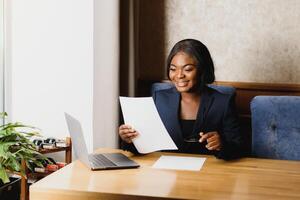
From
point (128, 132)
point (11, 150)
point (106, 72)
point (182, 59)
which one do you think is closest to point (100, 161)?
point (128, 132)

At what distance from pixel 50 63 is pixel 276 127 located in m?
1.34

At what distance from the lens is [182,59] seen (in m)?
2.16

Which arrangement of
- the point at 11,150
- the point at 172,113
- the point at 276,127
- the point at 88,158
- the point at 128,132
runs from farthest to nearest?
the point at 276,127 < the point at 172,113 < the point at 11,150 < the point at 128,132 < the point at 88,158

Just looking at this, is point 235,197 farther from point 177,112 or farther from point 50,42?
point 50,42

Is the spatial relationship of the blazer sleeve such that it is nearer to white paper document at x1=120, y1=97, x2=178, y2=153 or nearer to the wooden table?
the wooden table

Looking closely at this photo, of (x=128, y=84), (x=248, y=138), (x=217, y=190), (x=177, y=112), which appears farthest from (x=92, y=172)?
(x=248, y=138)

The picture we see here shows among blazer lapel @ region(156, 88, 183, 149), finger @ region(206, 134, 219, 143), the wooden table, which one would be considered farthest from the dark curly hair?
the wooden table

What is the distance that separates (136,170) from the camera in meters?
1.58

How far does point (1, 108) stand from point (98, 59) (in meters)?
0.70

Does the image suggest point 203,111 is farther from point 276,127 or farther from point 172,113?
point 276,127

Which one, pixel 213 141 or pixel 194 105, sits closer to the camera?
pixel 213 141

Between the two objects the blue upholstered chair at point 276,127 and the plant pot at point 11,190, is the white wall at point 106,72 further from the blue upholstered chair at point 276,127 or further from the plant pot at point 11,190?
the blue upholstered chair at point 276,127

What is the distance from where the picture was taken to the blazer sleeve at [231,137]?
176 centimetres

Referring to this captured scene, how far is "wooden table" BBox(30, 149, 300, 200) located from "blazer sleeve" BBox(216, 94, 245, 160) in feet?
0.26
